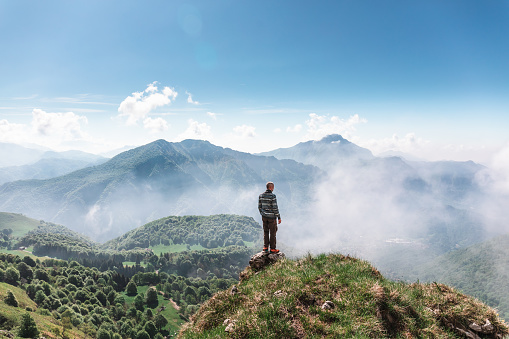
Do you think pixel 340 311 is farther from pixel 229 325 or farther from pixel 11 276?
pixel 11 276

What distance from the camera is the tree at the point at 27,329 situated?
3282 inches

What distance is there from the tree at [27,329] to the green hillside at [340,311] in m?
115

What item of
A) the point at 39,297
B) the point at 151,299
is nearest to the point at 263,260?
the point at 39,297

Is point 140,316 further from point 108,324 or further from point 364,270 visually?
point 364,270

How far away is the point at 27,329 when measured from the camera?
84.6 metres

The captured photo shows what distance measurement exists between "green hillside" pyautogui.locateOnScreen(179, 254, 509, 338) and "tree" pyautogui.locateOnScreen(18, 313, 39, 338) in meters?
115

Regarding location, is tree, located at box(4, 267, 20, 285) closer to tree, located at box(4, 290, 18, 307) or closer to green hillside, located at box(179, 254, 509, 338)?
tree, located at box(4, 290, 18, 307)

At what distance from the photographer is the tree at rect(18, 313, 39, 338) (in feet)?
274

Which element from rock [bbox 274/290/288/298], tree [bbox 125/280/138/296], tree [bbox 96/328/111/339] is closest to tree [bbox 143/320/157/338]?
tree [bbox 96/328/111/339]

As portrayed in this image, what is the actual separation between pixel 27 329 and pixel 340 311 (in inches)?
4803

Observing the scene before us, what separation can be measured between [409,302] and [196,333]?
857 centimetres

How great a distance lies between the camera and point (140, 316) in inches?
6161

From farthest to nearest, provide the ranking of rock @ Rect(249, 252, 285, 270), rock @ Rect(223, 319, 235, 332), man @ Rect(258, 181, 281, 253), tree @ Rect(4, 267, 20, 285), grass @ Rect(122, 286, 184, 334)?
grass @ Rect(122, 286, 184, 334), tree @ Rect(4, 267, 20, 285), man @ Rect(258, 181, 281, 253), rock @ Rect(249, 252, 285, 270), rock @ Rect(223, 319, 235, 332)

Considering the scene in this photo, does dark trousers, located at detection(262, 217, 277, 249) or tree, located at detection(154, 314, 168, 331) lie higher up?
dark trousers, located at detection(262, 217, 277, 249)
